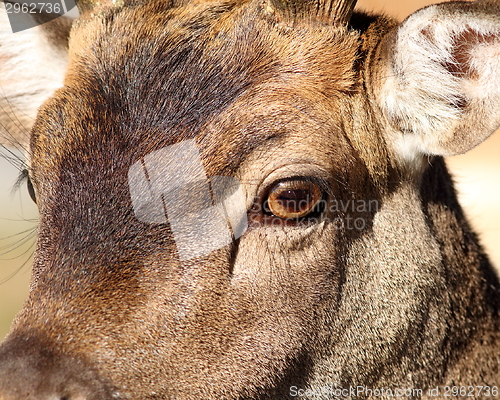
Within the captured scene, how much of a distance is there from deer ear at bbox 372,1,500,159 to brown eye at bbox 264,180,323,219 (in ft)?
2.54

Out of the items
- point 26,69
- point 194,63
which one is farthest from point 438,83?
point 26,69

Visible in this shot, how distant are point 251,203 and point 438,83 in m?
1.39

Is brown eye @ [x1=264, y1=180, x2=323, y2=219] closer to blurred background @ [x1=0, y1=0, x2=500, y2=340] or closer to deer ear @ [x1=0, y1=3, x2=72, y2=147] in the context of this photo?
deer ear @ [x1=0, y1=3, x2=72, y2=147]

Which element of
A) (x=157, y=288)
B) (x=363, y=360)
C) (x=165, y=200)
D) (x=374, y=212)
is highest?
(x=165, y=200)

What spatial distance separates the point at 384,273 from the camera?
Answer: 3.84 meters

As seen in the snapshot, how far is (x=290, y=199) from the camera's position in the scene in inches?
139

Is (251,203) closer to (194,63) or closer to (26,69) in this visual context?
(194,63)

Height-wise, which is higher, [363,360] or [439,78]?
[439,78]

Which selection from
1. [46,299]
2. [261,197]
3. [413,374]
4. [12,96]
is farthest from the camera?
[12,96]

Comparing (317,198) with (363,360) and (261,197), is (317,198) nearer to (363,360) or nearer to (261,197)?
(261,197)

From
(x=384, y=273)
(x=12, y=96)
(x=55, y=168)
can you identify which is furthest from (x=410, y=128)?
(x=12, y=96)

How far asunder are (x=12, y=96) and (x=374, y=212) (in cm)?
346

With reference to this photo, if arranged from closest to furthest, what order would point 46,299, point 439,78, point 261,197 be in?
point 46,299 < point 261,197 < point 439,78

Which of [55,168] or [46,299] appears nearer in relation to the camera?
[46,299]
